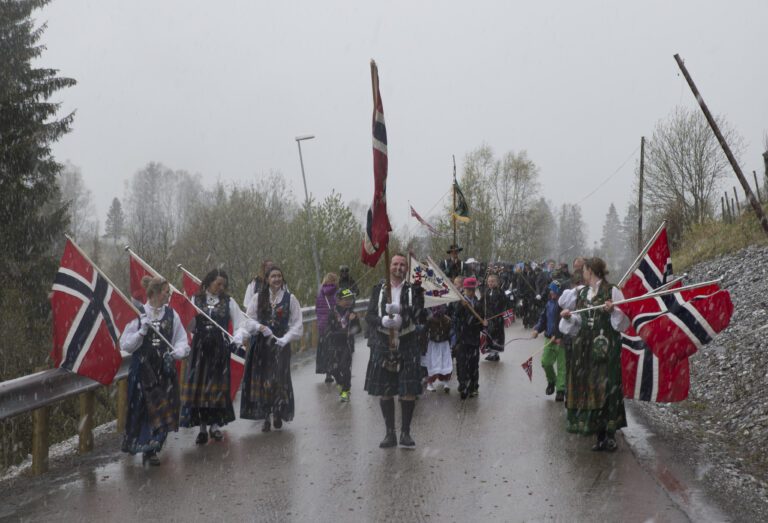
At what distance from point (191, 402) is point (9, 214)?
48.0 feet

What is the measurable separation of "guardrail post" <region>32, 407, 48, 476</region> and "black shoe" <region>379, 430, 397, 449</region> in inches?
123

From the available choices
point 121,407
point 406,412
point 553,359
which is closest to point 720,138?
point 553,359

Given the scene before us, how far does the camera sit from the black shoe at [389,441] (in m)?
7.80

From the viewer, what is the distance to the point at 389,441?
7.83 m

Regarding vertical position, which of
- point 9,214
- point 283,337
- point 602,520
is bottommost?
point 602,520

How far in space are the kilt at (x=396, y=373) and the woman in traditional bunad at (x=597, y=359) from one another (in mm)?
1539

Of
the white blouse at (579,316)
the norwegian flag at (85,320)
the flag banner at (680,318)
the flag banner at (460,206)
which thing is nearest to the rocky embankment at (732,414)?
the flag banner at (680,318)

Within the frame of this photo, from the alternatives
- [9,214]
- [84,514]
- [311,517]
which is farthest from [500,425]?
[9,214]

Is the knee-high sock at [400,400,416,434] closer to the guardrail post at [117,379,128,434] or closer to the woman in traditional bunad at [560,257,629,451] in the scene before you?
the woman in traditional bunad at [560,257,629,451]

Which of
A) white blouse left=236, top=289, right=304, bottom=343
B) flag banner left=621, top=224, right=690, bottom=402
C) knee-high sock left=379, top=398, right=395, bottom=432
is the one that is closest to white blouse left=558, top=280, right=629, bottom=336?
flag banner left=621, top=224, right=690, bottom=402

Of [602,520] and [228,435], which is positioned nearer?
[602,520]

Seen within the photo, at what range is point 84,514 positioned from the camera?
581 cm

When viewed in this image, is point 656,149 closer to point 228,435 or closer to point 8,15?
point 8,15

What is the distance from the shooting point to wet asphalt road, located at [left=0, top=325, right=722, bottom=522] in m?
5.78
